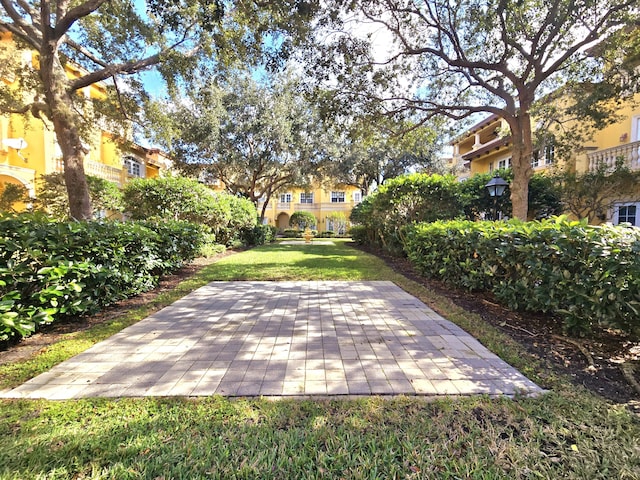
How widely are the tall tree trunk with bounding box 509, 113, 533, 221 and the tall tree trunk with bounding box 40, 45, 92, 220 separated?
1114cm

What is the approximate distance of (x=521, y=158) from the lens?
8789 millimetres

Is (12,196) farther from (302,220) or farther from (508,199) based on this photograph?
(302,220)

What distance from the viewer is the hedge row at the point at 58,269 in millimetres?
3111

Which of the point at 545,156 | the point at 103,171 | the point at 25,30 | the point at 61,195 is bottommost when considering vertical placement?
the point at 61,195

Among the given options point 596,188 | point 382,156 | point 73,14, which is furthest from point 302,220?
point 73,14

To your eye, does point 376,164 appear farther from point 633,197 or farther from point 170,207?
point 170,207

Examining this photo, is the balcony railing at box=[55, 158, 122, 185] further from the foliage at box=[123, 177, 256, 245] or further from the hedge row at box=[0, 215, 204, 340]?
the hedge row at box=[0, 215, 204, 340]

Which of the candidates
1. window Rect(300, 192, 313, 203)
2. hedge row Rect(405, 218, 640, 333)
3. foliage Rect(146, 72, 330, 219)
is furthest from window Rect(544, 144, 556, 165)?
window Rect(300, 192, 313, 203)

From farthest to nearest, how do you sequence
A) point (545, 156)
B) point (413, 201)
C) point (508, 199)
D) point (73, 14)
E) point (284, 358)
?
point (545, 156)
point (508, 199)
point (413, 201)
point (73, 14)
point (284, 358)

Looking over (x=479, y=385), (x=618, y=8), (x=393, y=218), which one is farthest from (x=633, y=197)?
(x=479, y=385)

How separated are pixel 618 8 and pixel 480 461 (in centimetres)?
1030

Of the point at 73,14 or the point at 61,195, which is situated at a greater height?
the point at 73,14

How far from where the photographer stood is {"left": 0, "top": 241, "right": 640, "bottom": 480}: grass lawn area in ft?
5.46

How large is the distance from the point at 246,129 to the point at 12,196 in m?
9.97
